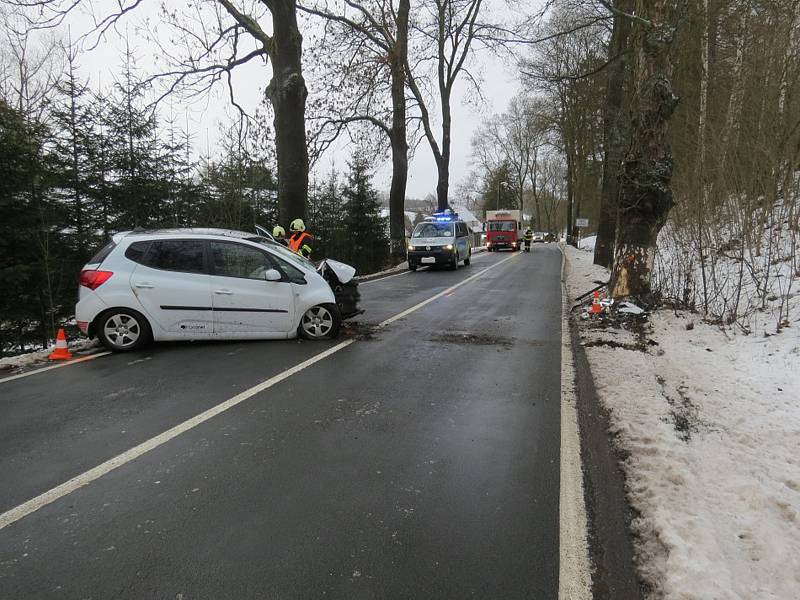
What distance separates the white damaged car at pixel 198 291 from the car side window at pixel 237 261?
0.01 meters

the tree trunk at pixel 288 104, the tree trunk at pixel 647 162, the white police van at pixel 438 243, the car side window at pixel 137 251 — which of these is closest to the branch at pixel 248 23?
the tree trunk at pixel 288 104

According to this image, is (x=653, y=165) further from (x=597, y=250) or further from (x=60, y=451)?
(x=597, y=250)

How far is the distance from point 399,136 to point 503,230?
1870cm

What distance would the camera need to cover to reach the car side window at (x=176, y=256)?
22.1 feet

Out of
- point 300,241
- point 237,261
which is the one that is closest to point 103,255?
point 237,261

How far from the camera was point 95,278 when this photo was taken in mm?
6426

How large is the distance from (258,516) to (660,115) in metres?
8.97

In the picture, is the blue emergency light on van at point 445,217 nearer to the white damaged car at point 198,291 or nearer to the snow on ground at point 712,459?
the white damaged car at point 198,291

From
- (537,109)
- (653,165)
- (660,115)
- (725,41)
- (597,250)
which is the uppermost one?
(537,109)

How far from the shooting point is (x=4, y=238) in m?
11.2

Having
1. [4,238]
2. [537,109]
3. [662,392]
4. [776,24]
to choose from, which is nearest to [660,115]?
[776,24]

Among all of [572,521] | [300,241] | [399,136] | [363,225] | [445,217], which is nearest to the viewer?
[572,521]

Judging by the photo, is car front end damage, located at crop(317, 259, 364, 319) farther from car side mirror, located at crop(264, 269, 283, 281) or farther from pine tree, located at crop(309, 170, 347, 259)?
pine tree, located at crop(309, 170, 347, 259)

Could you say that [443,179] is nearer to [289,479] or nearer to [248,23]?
[248,23]
